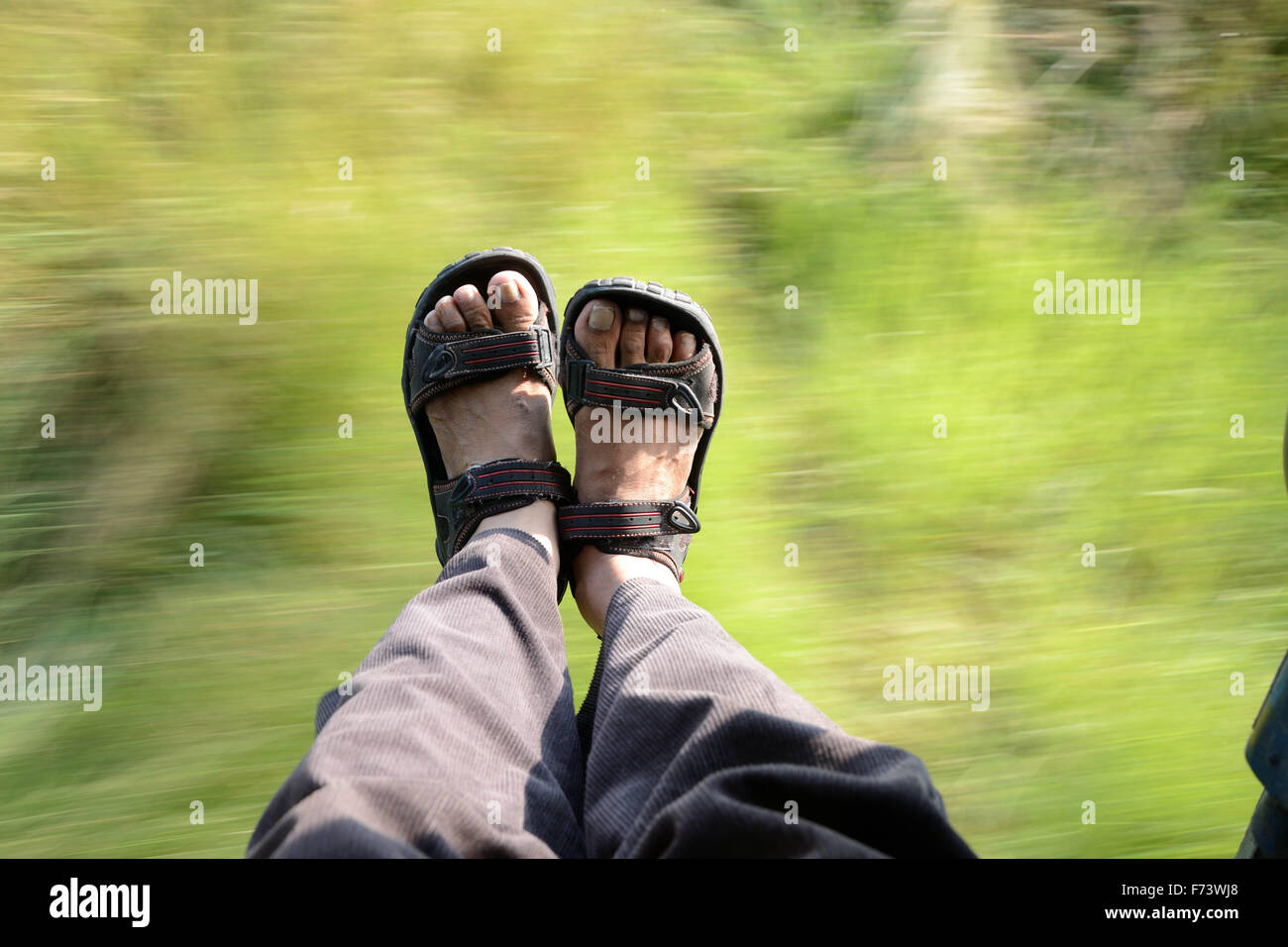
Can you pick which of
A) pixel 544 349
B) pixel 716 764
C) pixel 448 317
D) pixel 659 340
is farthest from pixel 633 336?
pixel 716 764

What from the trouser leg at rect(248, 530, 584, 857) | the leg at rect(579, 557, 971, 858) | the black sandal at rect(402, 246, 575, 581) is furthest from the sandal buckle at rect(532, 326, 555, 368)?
the leg at rect(579, 557, 971, 858)

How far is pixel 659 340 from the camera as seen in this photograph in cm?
142

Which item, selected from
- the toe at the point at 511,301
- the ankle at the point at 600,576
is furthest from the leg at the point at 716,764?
the toe at the point at 511,301

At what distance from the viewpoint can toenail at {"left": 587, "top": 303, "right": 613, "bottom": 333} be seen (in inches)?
54.6

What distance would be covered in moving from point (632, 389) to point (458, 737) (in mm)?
699

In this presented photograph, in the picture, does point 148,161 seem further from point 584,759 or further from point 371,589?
point 584,759

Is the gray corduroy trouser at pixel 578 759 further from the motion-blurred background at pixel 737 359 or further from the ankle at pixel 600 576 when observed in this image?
the motion-blurred background at pixel 737 359

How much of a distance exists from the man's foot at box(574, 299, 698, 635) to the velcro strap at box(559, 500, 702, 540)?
0.03m

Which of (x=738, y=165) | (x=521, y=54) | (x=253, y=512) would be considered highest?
(x=521, y=54)

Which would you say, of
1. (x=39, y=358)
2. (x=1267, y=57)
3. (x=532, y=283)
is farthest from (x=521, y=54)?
(x=1267, y=57)

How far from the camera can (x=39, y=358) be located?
138cm

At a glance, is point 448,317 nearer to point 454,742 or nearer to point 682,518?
point 682,518

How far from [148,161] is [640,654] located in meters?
1.09

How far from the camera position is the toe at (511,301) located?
1.42 metres
